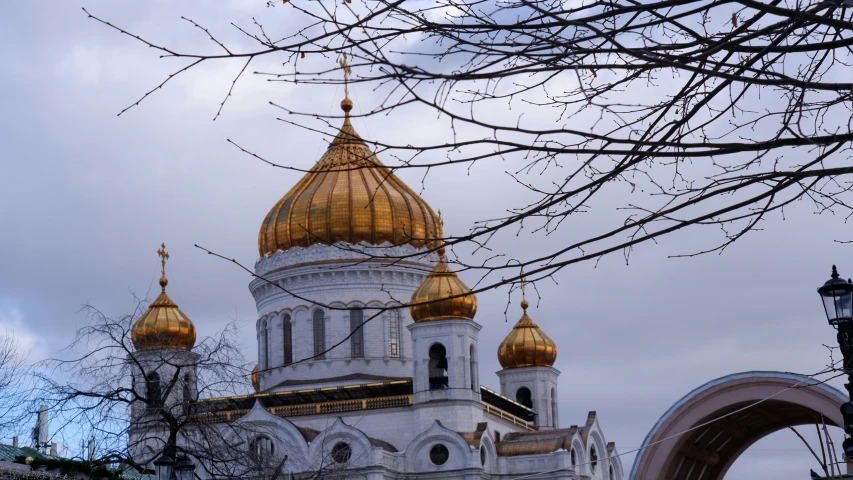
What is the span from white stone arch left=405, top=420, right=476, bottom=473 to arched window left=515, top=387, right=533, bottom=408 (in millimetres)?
8178

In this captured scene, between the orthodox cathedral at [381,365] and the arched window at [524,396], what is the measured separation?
5cm

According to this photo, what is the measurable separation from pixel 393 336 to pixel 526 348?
18.7ft

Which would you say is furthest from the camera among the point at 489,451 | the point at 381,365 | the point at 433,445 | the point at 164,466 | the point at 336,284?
the point at 336,284

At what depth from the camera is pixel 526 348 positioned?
48.2 meters

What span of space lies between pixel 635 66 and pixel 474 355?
36.0 meters

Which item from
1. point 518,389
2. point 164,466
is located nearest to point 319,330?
point 518,389

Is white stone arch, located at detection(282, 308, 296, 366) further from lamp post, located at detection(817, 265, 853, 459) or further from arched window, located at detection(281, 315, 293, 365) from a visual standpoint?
lamp post, located at detection(817, 265, 853, 459)

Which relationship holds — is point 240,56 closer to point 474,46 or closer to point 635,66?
point 474,46

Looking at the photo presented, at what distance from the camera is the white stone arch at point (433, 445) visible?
40.2 meters

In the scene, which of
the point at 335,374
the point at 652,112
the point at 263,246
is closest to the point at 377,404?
the point at 335,374

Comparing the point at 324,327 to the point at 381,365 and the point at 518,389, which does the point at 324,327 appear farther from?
the point at 518,389

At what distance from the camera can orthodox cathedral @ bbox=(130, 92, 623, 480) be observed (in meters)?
40.7

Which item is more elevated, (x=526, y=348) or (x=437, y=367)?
(x=526, y=348)

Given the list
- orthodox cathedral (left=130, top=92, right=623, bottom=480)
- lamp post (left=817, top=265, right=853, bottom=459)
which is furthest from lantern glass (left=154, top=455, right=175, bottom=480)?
orthodox cathedral (left=130, top=92, right=623, bottom=480)
